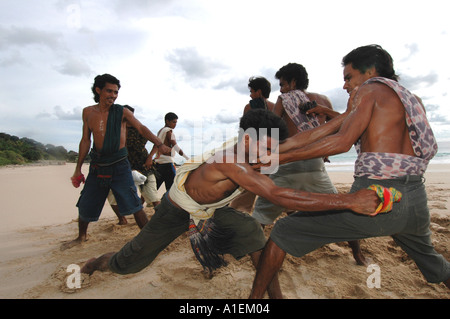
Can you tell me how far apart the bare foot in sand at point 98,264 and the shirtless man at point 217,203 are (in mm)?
39

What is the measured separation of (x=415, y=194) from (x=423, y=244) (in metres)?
0.34

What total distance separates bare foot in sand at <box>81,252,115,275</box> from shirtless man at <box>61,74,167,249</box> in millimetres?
741

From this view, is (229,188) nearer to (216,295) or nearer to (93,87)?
(216,295)

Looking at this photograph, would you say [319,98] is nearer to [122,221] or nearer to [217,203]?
A: [217,203]

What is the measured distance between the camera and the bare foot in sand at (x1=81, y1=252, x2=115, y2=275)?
7.70 ft

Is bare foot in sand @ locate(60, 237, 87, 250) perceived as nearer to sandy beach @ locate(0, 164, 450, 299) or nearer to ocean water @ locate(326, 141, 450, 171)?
sandy beach @ locate(0, 164, 450, 299)

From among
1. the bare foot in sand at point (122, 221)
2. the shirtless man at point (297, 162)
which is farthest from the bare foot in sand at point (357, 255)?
the bare foot in sand at point (122, 221)

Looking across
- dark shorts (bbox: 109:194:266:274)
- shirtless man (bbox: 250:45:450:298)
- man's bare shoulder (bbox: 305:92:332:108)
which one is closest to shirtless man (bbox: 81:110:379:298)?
dark shorts (bbox: 109:194:266:274)

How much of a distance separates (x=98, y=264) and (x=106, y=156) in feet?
4.28

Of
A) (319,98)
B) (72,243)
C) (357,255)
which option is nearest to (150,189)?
(72,243)

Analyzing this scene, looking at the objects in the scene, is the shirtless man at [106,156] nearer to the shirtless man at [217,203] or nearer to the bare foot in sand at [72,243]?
the bare foot in sand at [72,243]

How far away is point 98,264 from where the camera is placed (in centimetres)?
239

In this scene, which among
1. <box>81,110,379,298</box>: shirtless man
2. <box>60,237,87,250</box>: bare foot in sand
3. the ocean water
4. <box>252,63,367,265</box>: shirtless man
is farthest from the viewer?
the ocean water

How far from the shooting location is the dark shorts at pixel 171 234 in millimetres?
2039
